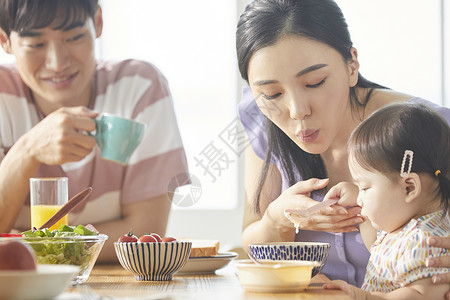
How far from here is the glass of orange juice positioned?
5.09ft

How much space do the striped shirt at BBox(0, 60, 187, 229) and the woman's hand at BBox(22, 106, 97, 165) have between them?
0.26 m

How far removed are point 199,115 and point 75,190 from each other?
1.87m

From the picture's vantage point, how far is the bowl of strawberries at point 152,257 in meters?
1.15

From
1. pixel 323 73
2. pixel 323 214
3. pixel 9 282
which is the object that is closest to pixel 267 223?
pixel 323 214

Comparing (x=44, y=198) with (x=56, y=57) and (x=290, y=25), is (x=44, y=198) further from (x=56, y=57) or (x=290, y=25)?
(x=290, y=25)

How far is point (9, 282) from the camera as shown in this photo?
28.2 inches

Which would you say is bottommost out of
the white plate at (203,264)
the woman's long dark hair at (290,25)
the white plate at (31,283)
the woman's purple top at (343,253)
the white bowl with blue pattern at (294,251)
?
the woman's purple top at (343,253)

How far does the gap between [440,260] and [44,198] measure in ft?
3.16

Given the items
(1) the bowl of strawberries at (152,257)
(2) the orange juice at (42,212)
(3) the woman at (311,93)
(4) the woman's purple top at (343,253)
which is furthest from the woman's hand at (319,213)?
(2) the orange juice at (42,212)

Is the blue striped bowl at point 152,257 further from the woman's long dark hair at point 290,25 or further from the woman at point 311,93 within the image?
the woman's long dark hair at point 290,25

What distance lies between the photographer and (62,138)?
1.77m

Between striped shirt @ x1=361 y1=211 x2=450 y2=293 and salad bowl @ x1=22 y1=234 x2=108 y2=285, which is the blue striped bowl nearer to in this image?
salad bowl @ x1=22 y1=234 x2=108 y2=285

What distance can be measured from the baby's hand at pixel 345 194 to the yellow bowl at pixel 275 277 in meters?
0.38

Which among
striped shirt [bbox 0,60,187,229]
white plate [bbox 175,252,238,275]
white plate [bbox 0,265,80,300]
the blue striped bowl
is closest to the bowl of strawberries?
the blue striped bowl
